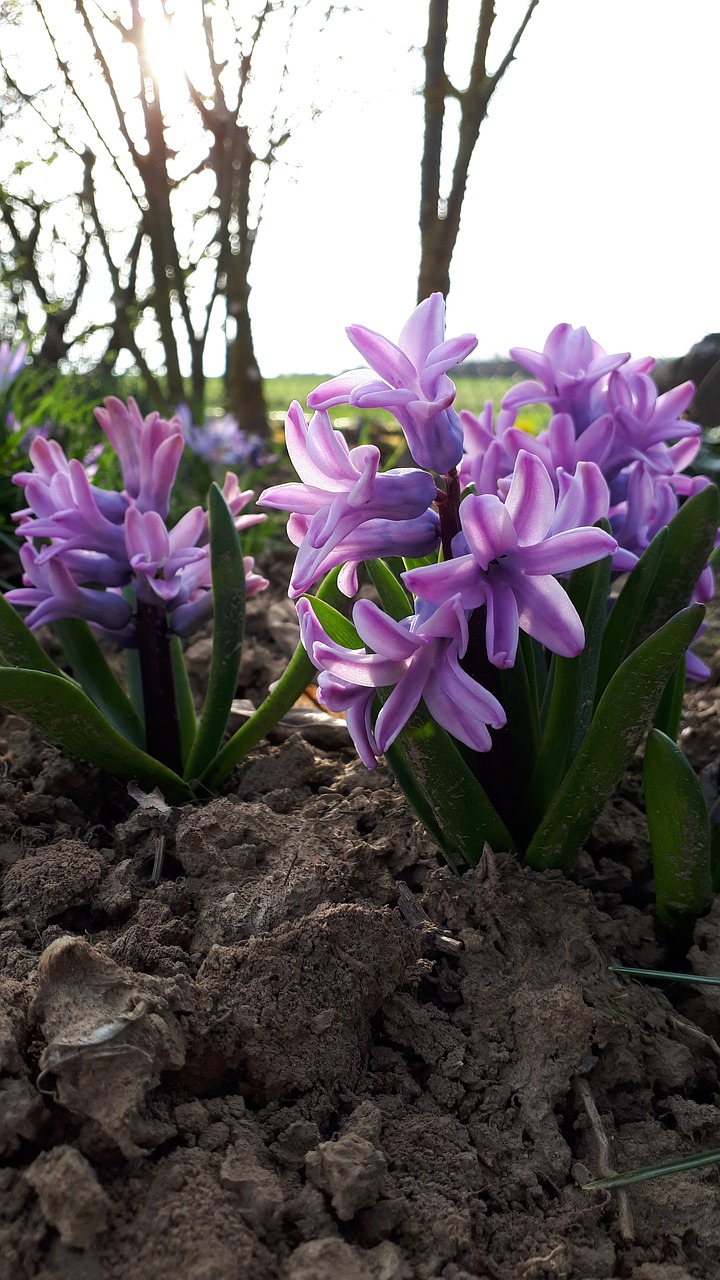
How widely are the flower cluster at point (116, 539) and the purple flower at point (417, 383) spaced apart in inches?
22.7

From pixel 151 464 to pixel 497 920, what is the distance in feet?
3.15

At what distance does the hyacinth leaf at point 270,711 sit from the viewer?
5.30ft

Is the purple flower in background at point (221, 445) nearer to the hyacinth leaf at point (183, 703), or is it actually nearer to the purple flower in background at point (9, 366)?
the purple flower in background at point (9, 366)

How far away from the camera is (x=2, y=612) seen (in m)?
1.60

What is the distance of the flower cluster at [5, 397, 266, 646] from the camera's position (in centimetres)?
158

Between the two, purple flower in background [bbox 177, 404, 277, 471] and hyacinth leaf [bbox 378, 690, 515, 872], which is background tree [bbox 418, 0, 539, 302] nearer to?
purple flower in background [bbox 177, 404, 277, 471]

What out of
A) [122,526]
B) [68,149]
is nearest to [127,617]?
[122,526]

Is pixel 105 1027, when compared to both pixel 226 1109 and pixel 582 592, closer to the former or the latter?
pixel 226 1109

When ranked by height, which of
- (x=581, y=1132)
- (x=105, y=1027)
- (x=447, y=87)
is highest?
(x=447, y=87)

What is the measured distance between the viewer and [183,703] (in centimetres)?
189

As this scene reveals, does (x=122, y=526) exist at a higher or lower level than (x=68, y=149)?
lower

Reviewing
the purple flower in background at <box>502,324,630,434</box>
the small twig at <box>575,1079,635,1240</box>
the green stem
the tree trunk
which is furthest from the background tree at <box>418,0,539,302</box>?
the tree trunk

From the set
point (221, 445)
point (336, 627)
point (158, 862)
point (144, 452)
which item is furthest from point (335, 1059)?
point (221, 445)

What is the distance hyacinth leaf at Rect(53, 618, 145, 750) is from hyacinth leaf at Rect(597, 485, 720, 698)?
87 centimetres
